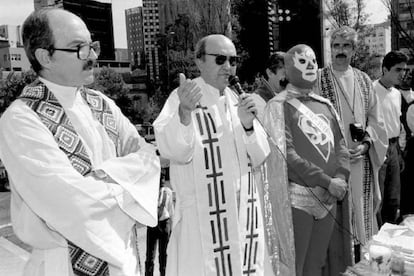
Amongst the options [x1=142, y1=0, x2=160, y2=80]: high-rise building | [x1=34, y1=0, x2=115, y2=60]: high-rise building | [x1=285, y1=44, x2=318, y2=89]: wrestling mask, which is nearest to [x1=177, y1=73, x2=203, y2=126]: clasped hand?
[x1=285, y1=44, x2=318, y2=89]: wrestling mask

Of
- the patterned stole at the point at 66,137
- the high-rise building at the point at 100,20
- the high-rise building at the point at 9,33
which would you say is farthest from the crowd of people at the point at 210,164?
the high-rise building at the point at 9,33

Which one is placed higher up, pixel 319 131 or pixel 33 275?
pixel 319 131

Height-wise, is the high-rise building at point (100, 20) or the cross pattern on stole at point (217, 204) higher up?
the high-rise building at point (100, 20)

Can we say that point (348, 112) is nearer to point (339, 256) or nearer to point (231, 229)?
point (339, 256)

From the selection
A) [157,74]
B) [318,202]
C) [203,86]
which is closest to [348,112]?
[318,202]

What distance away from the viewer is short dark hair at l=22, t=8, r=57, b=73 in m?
1.91

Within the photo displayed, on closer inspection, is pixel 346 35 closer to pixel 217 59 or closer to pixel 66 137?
pixel 217 59

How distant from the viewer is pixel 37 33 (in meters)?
1.92

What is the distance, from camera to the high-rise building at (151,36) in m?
38.1

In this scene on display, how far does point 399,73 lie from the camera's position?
17.3 feet

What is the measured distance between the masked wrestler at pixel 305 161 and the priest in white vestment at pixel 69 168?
5.46 ft

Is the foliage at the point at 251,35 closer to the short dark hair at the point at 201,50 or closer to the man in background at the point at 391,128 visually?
the man in background at the point at 391,128

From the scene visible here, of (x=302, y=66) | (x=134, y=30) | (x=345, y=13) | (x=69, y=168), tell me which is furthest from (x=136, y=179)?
(x=134, y=30)

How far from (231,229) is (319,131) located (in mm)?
998
